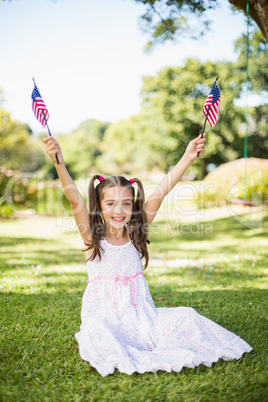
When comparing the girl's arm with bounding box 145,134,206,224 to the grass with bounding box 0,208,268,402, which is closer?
the grass with bounding box 0,208,268,402

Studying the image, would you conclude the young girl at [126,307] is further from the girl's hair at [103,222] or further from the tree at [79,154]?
the tree at [79,154]

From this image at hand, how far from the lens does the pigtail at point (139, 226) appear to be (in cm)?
278

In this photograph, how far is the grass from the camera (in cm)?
215

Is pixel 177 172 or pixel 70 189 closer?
pixel 70 189

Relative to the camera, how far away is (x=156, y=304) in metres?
3.84

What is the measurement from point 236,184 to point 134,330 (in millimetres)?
10233

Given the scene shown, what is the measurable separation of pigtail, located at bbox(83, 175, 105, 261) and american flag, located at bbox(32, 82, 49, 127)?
1.72 feet

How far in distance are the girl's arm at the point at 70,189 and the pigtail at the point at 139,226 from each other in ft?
1.14

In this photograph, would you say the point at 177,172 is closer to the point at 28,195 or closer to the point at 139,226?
the point at 139,226

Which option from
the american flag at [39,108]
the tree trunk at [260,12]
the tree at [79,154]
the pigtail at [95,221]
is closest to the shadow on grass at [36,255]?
the pigtail at [95,221]

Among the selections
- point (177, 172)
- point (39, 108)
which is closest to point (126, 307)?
point (177, 172)

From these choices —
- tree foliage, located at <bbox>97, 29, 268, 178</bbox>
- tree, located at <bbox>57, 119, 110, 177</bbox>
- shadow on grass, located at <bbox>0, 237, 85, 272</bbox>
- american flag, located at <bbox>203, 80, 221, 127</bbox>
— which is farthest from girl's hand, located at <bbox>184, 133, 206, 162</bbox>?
tree, located at <bbox>57, 119, 110, 177</bbox>

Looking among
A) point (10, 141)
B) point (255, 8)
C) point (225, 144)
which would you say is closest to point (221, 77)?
point (225, 144)

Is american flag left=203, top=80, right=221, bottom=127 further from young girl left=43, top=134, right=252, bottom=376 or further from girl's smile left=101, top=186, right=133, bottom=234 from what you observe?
girl's smile left=101, top=186, right=133, bottom=234
